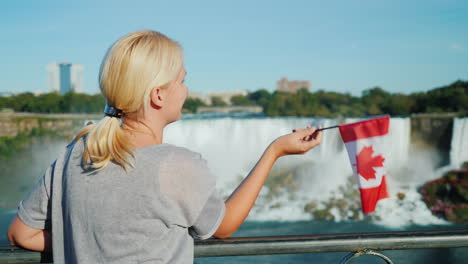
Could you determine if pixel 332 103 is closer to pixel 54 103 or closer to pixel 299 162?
pixel 299 162

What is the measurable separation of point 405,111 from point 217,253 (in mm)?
24735

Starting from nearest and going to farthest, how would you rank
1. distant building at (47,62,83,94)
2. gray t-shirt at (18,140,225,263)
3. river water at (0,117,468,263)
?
1. gray t-shirt at (18,140,225,263)
2. river water at (0,117,468,263)
3. distant building at (47,62,83,94)

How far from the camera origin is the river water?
14.5m

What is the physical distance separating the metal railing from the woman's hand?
9.7 inches

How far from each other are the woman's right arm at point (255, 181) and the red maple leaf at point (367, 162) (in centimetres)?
65

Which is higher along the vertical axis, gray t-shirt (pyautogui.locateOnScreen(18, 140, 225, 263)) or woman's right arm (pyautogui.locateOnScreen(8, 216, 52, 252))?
gray t-shirt (pyautogui.locateOnScreen(18, 140, 225, 263))

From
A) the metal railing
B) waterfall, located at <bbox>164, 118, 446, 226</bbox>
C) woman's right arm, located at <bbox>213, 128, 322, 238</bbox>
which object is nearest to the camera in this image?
woman's right arm, located at <bbox>213, 128, 322, 238</bbox>

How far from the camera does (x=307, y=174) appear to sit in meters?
18.5

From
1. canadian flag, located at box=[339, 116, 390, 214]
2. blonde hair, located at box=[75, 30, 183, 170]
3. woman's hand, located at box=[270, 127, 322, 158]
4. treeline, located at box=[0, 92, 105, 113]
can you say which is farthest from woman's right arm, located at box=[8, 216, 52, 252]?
treeline, located at box=[0, 92, 105, 113]

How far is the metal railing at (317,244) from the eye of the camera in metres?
1.45

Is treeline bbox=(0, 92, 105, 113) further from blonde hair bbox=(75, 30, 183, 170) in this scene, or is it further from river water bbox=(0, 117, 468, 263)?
blonde hair bbox=(75, 30, 183, 170)

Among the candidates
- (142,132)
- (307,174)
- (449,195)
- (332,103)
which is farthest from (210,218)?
(332,103)

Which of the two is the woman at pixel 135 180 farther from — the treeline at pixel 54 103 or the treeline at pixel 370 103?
the treeline at pixel 54 103

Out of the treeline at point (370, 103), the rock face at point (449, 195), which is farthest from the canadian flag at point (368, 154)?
the treeline at point (370, 103)
